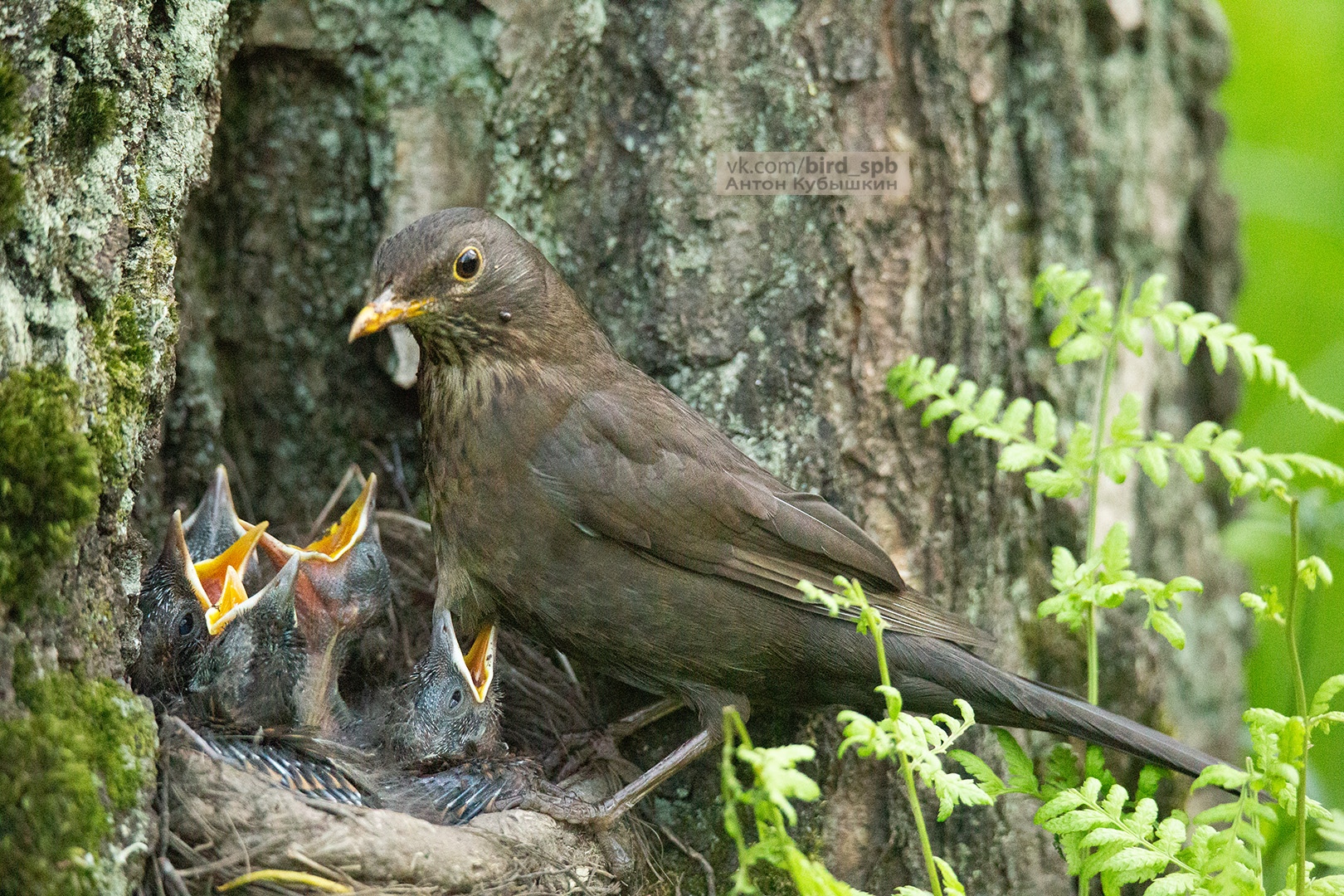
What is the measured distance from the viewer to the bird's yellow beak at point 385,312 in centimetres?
338

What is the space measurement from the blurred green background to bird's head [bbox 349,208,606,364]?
112 inches

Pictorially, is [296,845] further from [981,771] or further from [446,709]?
[981,771]

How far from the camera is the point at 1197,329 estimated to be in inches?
133

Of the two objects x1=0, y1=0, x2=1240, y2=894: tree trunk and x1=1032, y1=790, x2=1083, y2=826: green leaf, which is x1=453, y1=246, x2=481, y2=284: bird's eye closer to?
x1=0, y1=0, x2=1240, y2=894: tree trunk

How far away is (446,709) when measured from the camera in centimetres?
355

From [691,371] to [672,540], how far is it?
2.20 ft

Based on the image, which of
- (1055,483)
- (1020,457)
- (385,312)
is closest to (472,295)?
(385,312)

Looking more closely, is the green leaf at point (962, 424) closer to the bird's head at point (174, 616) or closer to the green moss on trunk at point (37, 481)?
the bird's head at point (174, 616)

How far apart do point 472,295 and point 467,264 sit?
0.09 meters

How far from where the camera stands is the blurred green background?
17.3ft

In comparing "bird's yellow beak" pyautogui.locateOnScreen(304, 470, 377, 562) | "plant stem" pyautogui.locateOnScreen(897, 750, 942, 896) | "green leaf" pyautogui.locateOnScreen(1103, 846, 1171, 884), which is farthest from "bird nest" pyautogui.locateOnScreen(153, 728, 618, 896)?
"green leaf" pyautogui.locateOnScreen(1103, 846, 1171, 884)

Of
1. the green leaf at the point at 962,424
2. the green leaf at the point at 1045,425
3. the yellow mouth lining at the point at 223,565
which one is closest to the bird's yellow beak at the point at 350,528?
the yellow mouth lining at the point at 223,565

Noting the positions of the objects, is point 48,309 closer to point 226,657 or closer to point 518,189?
point 226,657

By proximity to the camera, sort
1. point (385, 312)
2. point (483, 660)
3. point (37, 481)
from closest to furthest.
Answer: point (37, 481) < point (385, 312) < point (483, 660)
